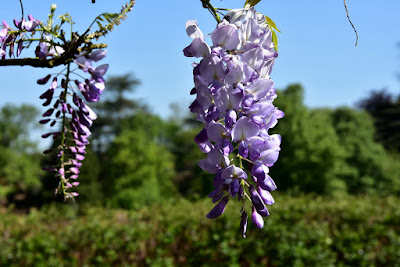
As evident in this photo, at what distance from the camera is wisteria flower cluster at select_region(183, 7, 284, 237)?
961 mm

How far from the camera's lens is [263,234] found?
631 centimetres

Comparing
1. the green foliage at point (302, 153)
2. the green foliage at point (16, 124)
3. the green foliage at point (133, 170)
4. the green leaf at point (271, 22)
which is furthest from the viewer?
the green foliage at point (16, 124)

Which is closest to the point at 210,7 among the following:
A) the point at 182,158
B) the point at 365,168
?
the point at 365,168

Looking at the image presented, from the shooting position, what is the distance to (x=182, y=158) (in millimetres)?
39875

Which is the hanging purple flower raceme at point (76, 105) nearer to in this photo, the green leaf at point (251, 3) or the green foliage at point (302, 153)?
the green leaf at point (251, 3)

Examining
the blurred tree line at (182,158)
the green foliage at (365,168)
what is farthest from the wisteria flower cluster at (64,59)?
the green foliage at (365,168)

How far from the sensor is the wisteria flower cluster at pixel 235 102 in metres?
0.96

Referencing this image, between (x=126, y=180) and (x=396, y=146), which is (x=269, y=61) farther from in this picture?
(x=396, y=146)

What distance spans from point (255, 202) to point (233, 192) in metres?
0.06

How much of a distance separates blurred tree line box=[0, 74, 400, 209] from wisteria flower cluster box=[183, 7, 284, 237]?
29.7 feet

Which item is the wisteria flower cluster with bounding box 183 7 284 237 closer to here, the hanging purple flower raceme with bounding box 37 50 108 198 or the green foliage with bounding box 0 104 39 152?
the hanging purple flower raceme with bounding box 37 50 108 198

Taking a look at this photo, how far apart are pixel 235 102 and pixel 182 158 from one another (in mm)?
39020

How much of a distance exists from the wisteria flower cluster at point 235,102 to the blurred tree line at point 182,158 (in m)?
9.04

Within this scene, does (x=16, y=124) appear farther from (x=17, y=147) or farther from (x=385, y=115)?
(x=385, y=115)
